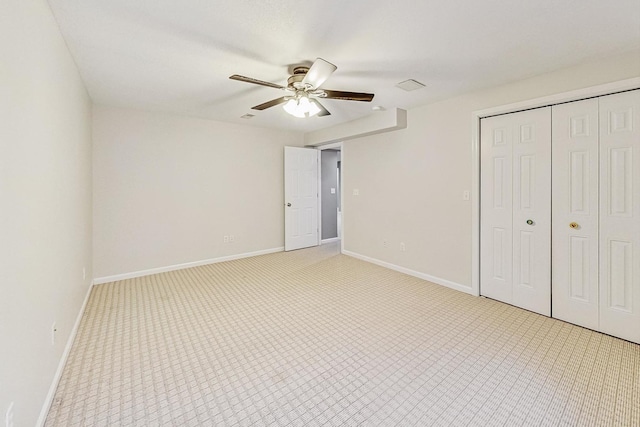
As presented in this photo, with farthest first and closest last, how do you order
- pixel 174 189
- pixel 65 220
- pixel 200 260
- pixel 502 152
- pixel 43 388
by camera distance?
pixel 200 260 → pixel 174 189 → pixel 502 152 → pixel 65 220 → pixel 43 388

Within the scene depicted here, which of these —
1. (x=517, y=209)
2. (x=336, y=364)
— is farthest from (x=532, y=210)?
(x=336, y=364)

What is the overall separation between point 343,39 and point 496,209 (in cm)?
243

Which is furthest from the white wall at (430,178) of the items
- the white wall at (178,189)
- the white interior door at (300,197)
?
the white wall at (178,189)

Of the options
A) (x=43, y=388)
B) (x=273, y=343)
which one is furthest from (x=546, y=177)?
(x=43, y=388)

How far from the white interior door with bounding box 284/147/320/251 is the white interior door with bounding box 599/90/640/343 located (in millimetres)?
4331

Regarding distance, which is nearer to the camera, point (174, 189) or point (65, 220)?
point (65, 220)

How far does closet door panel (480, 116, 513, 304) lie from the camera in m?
3.15

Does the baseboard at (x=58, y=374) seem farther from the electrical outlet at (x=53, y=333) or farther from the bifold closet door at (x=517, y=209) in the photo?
the bifold closet door at (x=517, y=209)

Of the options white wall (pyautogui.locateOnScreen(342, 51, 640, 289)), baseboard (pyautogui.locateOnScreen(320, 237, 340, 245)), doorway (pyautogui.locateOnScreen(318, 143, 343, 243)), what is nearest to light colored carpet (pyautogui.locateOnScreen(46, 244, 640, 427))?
white wall (pyautogui.locateOnScreen(342, 51, 640, 289))

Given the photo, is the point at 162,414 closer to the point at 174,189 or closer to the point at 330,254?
the point at 174,189

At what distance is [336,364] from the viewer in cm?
212

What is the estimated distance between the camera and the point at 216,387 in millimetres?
1880

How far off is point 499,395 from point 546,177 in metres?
2.10

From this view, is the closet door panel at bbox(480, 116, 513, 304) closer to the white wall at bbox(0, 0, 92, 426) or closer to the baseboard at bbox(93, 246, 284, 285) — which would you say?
the baseboard at bbox(93, 246, 284, 285)
